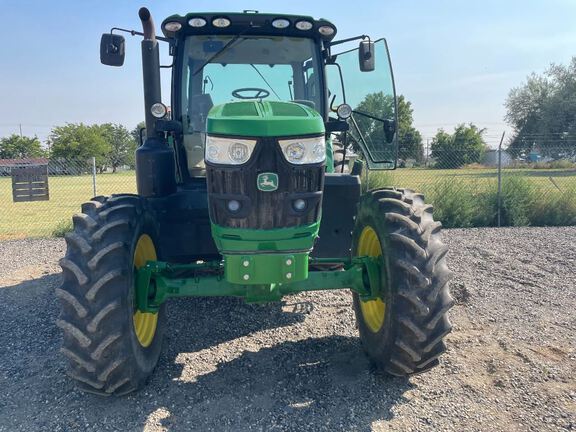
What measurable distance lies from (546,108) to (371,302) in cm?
4136

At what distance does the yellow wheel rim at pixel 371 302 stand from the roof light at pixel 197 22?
216 cm

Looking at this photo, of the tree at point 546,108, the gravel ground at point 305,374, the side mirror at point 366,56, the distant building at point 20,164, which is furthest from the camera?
the tree at point 546,108

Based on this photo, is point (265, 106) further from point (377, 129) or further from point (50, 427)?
point (50, 427)

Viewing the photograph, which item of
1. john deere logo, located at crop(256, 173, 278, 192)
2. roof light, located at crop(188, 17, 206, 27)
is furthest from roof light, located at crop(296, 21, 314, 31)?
john deere logo, located at crop(256, 173, 278, 192)

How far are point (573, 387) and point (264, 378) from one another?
2.15 meters

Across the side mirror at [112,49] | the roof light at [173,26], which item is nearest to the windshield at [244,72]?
the roof light at [173,26]

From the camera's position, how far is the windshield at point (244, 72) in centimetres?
426

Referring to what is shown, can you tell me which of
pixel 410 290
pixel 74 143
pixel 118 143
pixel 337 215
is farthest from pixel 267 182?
pixel 118 143

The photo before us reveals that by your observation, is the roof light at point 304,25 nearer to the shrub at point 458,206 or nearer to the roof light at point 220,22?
the roof light at point 220,22

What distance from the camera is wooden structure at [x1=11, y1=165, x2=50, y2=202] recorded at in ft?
31.9

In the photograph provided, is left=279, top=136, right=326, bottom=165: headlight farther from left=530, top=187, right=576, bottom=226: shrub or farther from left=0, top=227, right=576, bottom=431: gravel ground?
left=530, top=187, right=576, bottom=226: shrub

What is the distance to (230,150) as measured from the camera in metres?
2.75

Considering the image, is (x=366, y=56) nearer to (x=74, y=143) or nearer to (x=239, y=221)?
(x=239, y=221)

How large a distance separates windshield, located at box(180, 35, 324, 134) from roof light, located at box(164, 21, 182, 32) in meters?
0.15
